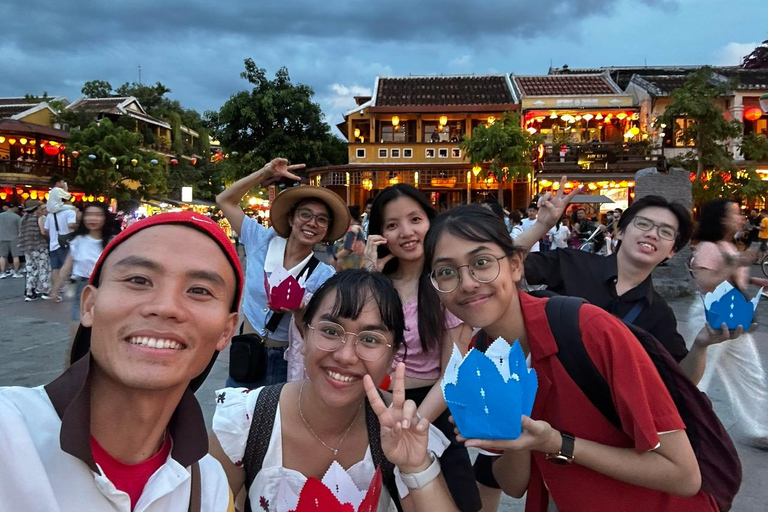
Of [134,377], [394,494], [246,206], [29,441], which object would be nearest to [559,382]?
[394,494]

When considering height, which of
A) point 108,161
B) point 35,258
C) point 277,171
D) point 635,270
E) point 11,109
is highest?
point 11,109

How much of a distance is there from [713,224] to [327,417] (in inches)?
112

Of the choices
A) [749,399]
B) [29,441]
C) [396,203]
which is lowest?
[749,399]

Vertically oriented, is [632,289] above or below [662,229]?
below

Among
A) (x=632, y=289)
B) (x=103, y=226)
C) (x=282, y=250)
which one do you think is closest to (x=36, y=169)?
(x=103, y=226)

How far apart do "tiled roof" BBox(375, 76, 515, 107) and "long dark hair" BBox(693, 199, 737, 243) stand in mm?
22738

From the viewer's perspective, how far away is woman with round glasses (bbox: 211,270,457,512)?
1.63 m

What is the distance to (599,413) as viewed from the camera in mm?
1417

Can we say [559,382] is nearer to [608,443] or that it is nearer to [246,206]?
[608,443]

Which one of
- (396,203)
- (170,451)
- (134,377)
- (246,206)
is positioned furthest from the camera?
(246,206)

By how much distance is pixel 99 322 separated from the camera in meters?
1.09

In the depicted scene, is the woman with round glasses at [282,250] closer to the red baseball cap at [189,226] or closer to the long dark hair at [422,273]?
the long dark hair at [422,273]

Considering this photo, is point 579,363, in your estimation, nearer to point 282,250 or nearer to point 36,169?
point 282,250

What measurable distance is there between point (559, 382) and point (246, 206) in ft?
112
